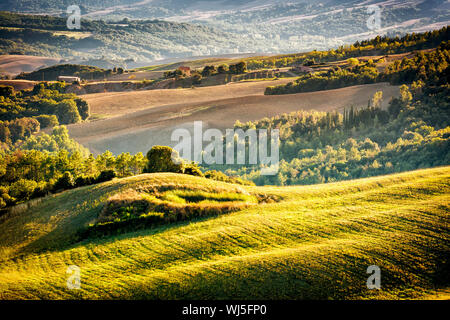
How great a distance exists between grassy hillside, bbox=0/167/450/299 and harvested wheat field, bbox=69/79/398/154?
190ft

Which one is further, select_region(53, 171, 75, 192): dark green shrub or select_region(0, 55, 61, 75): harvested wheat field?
select_region(0, 55, 61, 75): harvested wheat field

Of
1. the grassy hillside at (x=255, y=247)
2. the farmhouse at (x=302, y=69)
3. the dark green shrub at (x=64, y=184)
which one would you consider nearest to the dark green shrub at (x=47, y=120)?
the farmhouse at (x=302, y=69)

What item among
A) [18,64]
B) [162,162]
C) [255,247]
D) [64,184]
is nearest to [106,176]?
[64,184]

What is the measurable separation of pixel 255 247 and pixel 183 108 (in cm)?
8278

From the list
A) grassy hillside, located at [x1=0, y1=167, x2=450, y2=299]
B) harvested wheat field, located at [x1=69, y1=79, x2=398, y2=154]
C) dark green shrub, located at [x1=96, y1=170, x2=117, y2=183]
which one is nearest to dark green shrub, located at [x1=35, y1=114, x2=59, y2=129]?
harvested wheat field, located at [x1=69, y1=79, x2=398, y2=154]

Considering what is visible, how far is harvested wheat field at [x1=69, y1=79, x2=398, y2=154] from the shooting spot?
85.0 m

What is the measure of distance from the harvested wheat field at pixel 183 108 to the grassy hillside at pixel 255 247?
190 ft

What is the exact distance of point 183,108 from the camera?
99.3m

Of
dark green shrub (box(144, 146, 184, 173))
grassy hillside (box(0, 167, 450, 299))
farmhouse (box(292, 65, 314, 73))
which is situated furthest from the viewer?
farmhouse (box(292, 65, 314, 73))

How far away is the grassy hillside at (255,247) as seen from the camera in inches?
622

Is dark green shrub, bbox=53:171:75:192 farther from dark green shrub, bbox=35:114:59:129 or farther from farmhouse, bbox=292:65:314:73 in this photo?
farmhouse, bbox=292:65:314:73

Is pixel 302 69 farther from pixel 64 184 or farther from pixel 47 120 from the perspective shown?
pixel 64 184

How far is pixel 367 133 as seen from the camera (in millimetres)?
75750
